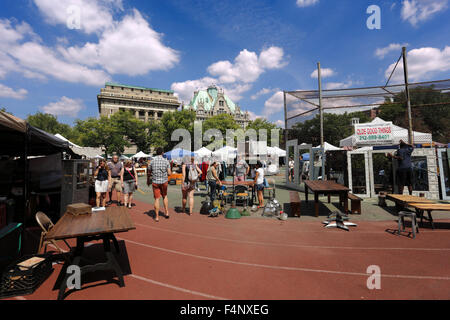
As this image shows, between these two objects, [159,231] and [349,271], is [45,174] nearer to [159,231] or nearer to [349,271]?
[159,231]

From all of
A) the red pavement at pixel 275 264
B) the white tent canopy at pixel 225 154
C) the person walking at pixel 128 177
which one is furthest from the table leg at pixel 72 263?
the white tent canopy at pixel 225 154

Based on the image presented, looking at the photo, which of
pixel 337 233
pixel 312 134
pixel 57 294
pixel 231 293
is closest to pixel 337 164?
pixel 337 233

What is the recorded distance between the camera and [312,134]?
54.8m

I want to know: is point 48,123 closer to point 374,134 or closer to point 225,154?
point 225,154

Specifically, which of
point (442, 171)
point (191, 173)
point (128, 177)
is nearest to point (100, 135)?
point (128, 177)

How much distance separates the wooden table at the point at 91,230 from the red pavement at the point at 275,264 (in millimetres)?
306

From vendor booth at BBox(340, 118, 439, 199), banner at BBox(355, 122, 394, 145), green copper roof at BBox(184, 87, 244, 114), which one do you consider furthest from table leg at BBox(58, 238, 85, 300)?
green copper roof at BBox(184, 87, 244, 114)

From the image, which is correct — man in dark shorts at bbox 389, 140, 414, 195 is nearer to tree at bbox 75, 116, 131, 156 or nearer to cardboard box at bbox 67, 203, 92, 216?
cardboard box at bbox 67, 203, 92, 216


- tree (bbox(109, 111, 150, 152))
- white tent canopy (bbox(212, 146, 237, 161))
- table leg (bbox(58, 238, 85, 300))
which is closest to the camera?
table leg (bbox(58, 238, 85, 300))

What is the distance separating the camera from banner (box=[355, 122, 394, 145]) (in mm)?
10867

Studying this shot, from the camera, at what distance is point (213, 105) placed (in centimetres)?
9994

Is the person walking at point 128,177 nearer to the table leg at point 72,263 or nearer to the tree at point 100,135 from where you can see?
the table leg at point 72,263

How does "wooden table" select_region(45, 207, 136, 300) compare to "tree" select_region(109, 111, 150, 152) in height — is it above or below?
below

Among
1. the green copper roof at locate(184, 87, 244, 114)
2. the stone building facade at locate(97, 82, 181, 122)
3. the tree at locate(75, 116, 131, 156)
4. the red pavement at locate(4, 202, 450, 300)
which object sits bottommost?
the red pavement at locate(4, 202, 450, 300)
